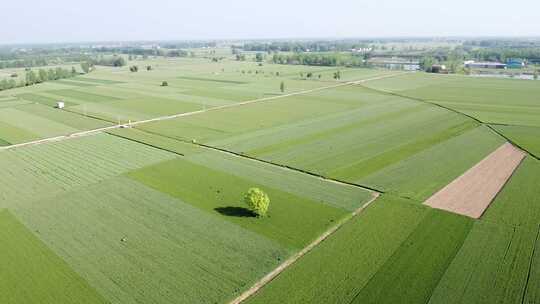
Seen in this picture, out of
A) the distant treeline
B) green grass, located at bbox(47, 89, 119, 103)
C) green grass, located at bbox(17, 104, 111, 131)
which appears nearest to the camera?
green grass, located at bbox(17, 104, 111, 131)

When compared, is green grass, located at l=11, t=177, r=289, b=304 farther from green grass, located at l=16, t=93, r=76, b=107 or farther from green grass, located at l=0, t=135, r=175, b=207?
green grass, located at l=16, t=93, r=76, b=107

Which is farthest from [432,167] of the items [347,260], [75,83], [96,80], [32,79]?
[32,79]

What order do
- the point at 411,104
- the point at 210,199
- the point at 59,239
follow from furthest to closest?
the point at 411,104, the point at 210,199, the point at 59,239

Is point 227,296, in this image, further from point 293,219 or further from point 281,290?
point 293,219

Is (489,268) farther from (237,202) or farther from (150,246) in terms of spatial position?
(150,246)

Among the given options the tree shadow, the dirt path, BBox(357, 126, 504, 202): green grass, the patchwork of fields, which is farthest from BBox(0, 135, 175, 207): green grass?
the dirt path

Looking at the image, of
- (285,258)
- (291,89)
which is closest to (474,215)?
(285,258)
